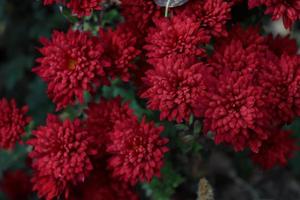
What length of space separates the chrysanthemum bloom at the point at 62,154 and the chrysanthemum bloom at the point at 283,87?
0.44m

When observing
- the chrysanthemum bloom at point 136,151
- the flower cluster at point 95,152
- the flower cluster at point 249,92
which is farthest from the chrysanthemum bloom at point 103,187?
the flower cluster at point 249,92

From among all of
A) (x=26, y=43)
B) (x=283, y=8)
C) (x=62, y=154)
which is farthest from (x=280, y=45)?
(x=26, y=43)

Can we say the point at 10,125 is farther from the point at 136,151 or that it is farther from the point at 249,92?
the point at 249,92

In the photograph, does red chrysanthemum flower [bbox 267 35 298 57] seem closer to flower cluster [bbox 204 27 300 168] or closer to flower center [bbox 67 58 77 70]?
flower cluster [bbox 204 27 300 168]

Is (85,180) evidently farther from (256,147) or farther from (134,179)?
(256,147)

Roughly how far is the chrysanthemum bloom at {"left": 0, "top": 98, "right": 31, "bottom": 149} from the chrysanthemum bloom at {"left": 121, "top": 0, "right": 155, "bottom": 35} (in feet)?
1.31

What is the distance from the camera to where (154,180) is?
1675 mm

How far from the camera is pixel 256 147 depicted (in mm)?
1236

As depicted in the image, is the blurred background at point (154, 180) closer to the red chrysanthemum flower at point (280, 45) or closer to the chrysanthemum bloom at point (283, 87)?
the red chrysanthemum flower at point (280, 45)

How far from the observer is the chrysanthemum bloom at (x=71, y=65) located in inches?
50.2

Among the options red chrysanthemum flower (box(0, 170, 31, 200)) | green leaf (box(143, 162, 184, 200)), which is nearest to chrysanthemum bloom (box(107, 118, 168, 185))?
green leaf (box(143, 162, 184, 200))

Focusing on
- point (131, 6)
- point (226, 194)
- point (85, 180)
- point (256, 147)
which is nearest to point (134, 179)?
point (85, 180)

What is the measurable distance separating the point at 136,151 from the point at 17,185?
68 cm

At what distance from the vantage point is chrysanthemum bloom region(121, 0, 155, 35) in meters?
1.37
